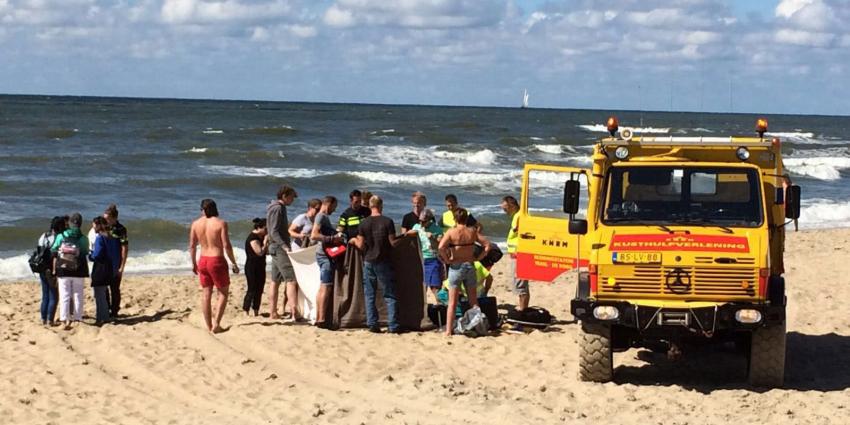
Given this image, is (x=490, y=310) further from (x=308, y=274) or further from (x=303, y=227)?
(x=303, y=227)

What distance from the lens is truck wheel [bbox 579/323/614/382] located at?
9742 mm

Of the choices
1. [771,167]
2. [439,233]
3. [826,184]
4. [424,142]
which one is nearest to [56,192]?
[439,233]

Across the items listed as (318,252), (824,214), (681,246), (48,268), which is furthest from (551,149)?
(681,246)

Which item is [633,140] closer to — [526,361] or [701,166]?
[701,166]

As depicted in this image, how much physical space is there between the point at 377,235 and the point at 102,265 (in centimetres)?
314

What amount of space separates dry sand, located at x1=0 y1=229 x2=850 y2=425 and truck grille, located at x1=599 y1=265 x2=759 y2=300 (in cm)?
91

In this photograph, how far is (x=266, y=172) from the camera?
36.9 m

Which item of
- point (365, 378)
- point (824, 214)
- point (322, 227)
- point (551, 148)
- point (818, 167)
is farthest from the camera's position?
point (551, 148)

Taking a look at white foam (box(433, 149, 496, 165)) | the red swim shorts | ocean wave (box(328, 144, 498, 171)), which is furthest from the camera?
white foam (box(433, 149, 496, 165))

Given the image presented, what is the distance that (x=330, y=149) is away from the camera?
49.9 meters

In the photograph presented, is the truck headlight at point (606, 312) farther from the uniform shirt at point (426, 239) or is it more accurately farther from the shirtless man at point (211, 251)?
the shirtless man at point (211, 251)

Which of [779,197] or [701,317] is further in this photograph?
[779,197]

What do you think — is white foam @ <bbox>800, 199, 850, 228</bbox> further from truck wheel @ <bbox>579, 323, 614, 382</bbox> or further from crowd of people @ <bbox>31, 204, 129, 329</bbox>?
crowd of people @ <bbox>31, 204, 129, 329</bbox>

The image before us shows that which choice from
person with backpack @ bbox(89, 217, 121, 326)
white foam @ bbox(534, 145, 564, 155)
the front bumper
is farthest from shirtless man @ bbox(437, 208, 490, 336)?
white foam @ bbox(534, 145, 564, 155)
